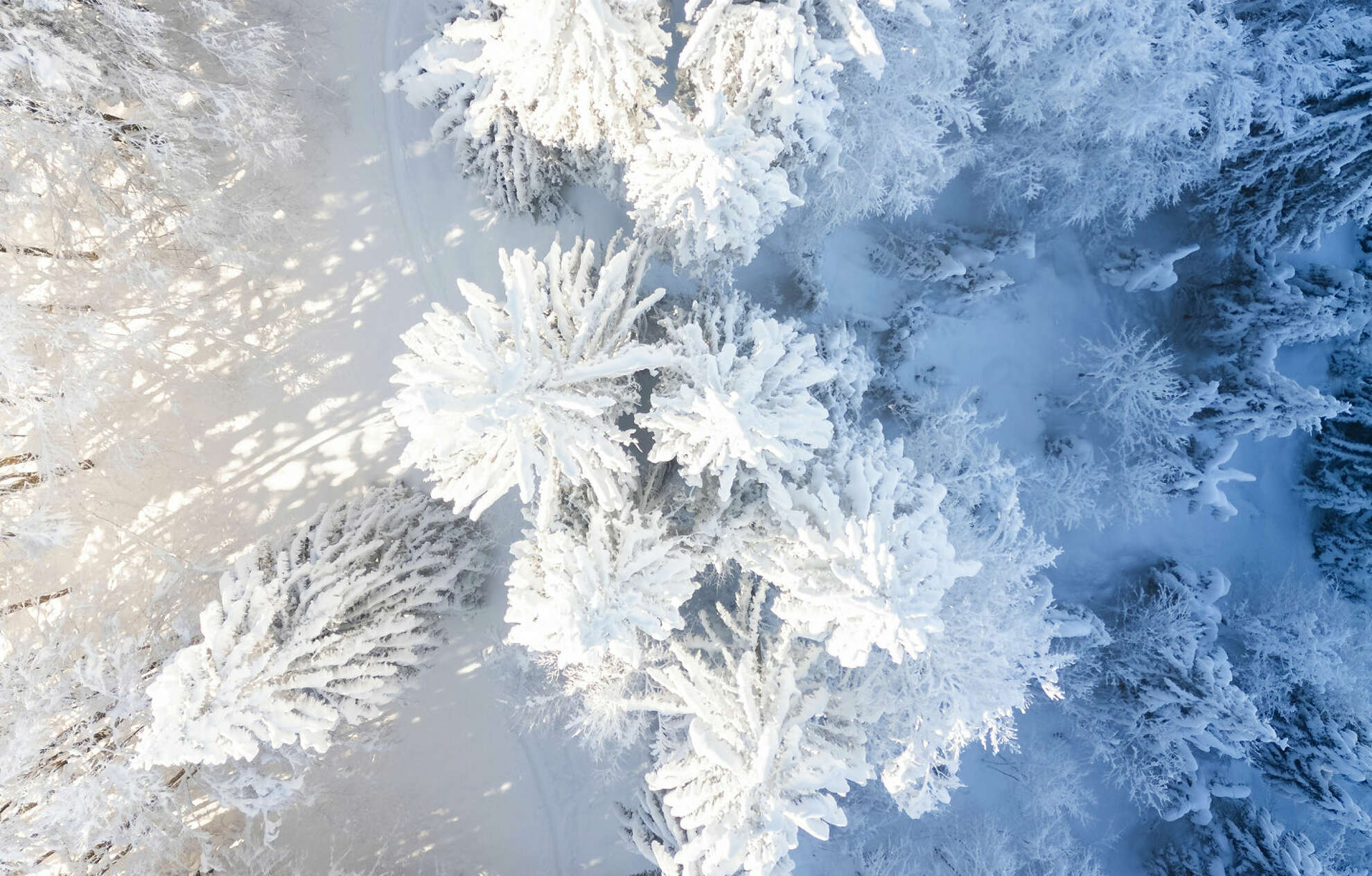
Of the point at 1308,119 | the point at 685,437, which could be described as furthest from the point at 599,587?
the point at 1308,119

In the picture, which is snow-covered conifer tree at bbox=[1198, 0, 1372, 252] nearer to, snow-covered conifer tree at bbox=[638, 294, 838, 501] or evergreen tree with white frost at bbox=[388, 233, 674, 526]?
snow-covered conifer tree at bbox=[638, 294, 838, 501]

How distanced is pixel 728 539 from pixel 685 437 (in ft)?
6.35

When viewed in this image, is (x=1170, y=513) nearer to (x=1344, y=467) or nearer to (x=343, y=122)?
(x=1344, y=467)

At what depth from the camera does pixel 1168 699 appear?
13.5 metres

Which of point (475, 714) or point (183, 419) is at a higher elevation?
point (183, 419)

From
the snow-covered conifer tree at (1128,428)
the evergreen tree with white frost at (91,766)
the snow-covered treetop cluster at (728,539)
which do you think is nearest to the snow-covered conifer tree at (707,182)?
the snow-covered treetop cluster at (728,539)

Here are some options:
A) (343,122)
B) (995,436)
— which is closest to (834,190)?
(995,436)

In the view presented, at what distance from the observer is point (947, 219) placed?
48.2ft

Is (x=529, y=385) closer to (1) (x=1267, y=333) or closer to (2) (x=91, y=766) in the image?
(2) (x=91, y=766)

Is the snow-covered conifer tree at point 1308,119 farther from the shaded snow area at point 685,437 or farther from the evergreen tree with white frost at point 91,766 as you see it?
the evergreen tree with white frost at point 91,766

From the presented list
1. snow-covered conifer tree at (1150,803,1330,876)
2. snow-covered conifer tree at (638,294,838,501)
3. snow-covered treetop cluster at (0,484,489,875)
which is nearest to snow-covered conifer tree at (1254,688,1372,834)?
snow-covered conifer tree at (1150,803,1330,876)

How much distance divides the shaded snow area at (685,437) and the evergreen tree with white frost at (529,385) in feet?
0.27

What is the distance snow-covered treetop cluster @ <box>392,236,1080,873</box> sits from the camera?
7629mm

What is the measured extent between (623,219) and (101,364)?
963 cm
